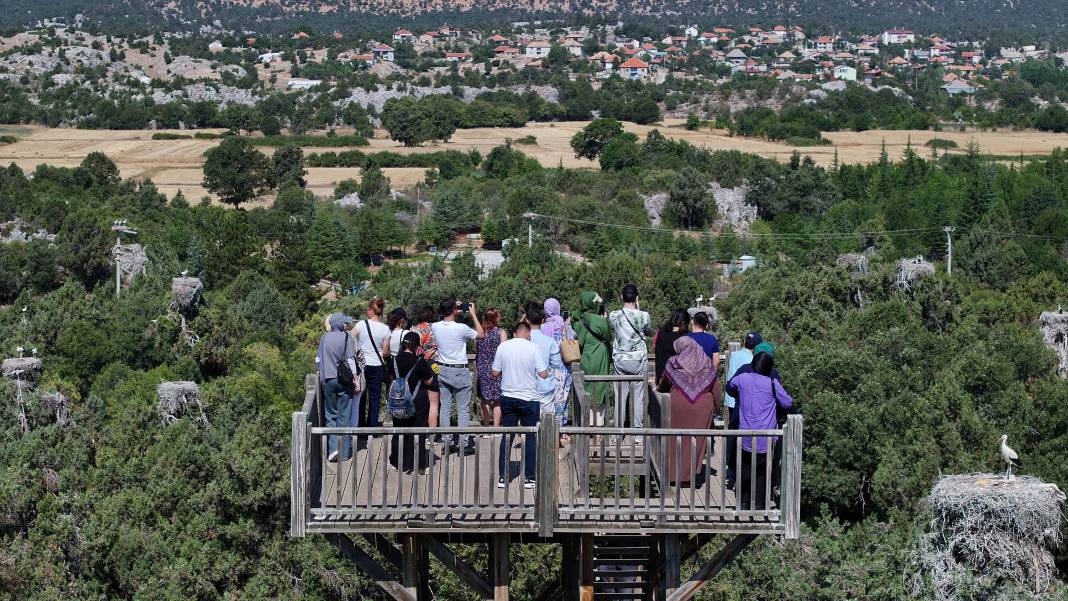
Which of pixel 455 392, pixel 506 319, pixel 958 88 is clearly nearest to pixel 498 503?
pixel 455 392

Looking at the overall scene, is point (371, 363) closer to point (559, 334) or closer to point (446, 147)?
point (559, 334)

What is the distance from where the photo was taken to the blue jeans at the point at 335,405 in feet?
35.5

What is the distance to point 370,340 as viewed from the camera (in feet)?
37.4

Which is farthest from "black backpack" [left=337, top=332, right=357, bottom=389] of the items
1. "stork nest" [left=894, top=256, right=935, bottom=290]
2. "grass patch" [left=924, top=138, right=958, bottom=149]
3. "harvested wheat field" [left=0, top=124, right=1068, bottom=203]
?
"grass patch" [left=924, top=138, right=958, bottom=149]

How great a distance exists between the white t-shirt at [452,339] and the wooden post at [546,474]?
63.1 inches

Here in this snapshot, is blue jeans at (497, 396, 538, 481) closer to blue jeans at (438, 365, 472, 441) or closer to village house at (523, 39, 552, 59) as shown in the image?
blue jeans at (438, 365, 472, 441)

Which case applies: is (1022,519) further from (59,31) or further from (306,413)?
(59,31)

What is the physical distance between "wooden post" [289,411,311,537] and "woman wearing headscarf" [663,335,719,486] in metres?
2.53

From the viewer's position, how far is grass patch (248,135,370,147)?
95062mm

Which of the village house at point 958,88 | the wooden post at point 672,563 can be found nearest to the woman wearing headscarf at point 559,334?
the wooden post at point 672,563

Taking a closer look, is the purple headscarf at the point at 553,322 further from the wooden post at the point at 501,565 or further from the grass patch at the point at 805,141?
the grass patch at the point at 805,141

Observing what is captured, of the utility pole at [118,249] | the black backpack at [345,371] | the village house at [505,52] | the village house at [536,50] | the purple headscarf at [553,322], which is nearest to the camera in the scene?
the black backpack at [345,371]

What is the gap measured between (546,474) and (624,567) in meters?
2.51

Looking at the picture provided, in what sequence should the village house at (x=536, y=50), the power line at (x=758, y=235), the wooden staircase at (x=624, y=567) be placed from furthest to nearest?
the village house at (x=536, y=50)
the power line at (x=758, y=235)
the wooden staircase at (x=624, y=567)
